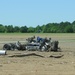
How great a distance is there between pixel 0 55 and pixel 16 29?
110 metres

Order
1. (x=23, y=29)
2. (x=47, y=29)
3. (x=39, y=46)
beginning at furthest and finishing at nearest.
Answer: (x=47, y=29), (x=23, y=29), (x=39, y=46)

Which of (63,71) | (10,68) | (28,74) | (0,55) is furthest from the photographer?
(0,55)

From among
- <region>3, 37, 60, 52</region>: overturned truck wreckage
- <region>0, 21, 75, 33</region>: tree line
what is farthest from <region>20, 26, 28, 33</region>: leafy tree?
<region>3, 37, 60, 52</region>: overturned truck wreckage

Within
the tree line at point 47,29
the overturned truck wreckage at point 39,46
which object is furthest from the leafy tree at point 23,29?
the overturned truck wreckage at point 39,46

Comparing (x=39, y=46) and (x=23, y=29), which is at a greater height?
(x=23, y=29)

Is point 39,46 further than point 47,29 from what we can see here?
No

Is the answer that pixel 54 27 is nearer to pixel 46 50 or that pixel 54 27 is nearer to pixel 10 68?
pixel 46 50

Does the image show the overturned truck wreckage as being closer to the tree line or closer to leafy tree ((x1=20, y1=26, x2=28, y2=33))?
the tree line

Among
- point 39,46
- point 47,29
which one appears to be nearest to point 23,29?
point 47,29

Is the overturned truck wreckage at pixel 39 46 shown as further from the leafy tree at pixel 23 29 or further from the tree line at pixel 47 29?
the leafy tree at pixel 23 29

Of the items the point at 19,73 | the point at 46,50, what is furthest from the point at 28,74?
the point at 46,50

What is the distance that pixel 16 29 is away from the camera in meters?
133

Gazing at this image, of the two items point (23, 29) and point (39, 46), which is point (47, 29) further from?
point (39, 46)

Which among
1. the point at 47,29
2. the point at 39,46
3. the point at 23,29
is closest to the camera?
the point at 39,46
